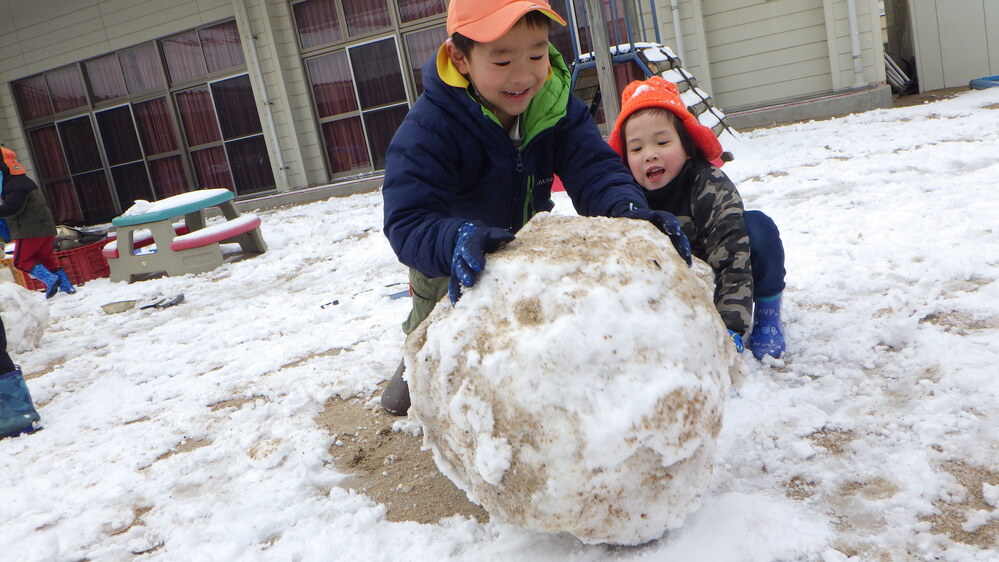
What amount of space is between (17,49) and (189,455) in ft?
42.2

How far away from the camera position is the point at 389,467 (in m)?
2.01

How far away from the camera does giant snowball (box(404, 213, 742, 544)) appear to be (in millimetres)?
1303

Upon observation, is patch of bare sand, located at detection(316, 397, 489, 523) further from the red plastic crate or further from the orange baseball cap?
the red plastic crate

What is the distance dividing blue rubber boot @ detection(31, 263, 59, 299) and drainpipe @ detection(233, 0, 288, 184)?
4823 millimetres

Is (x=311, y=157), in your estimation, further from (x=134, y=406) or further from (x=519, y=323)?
(x=519, y=323)

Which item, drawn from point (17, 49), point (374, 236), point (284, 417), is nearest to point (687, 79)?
point (374, 236)

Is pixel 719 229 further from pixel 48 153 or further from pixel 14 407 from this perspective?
pixel 48 153

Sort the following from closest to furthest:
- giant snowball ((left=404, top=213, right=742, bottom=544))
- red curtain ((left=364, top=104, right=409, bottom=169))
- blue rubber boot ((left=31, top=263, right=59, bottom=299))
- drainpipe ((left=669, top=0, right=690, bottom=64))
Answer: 1. giant snowball ((left=404, top=213, right=742, bottom=544))
2. blue rubber boot ((left=31, top=263, right=59, bottom=299))
3. drainpipe ((left=669, top=0, right=690, bottom=64))
4. red curtain ((left=364, top=104, right=409, bottom=169))

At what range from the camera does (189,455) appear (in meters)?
2.25

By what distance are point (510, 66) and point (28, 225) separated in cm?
588

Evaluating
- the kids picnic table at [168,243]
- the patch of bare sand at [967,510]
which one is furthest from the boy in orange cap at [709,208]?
the kids picnic table at [168,243]

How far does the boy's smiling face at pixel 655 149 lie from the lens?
2379mm

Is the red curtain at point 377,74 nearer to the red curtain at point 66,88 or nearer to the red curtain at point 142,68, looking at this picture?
the red curtain at point 142,68

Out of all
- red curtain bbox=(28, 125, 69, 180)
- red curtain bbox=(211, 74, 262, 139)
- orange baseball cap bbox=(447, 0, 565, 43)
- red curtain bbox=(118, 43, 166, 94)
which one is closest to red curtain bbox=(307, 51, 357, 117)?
red curtain bbox=(211, 74, 262, 139)
